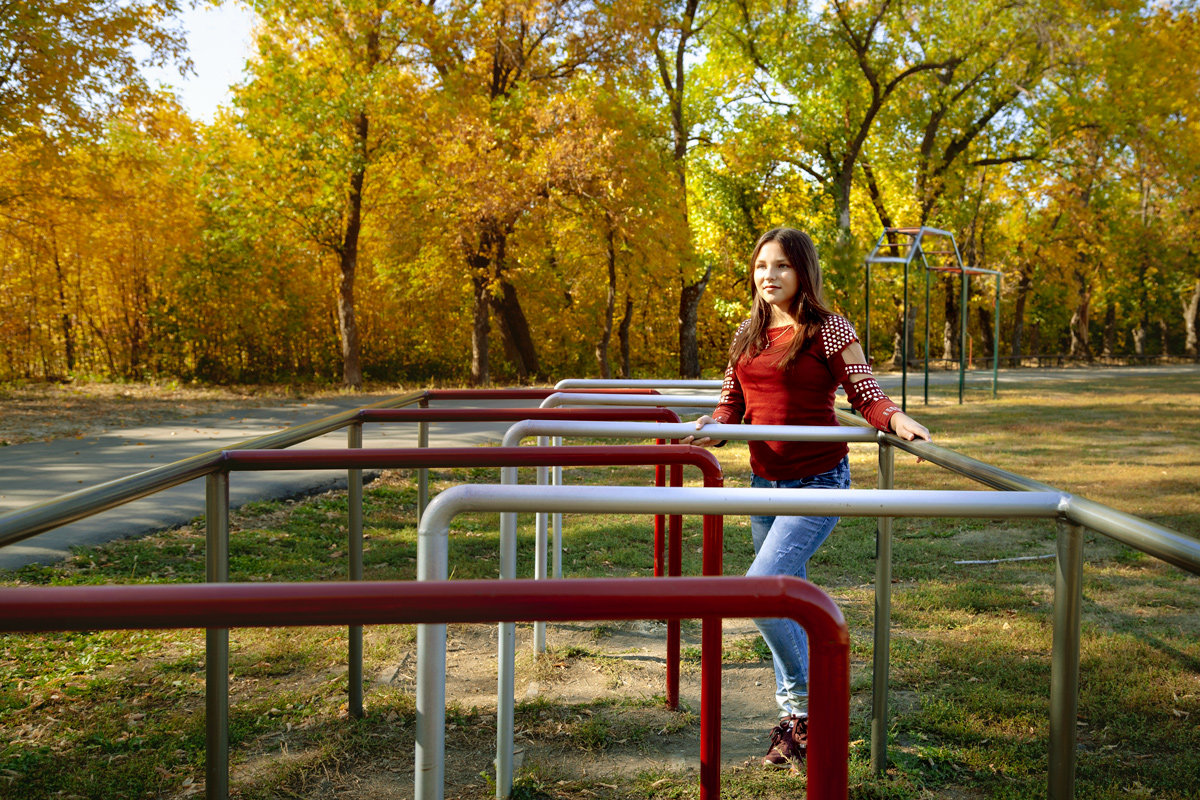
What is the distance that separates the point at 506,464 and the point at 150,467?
587 centimetres

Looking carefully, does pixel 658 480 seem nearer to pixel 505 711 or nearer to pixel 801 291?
pixel 801 291

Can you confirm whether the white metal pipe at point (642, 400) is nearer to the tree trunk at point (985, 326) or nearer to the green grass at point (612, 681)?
the green grass at point (612, 681)

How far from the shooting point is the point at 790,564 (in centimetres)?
263

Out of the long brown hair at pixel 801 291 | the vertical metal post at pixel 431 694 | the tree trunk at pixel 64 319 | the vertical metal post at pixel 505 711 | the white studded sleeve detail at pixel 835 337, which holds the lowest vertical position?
the vertical metal post at pixel 505 711

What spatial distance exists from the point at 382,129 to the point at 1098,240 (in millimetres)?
21981

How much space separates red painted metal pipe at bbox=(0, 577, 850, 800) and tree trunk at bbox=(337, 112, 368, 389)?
16.8 metres

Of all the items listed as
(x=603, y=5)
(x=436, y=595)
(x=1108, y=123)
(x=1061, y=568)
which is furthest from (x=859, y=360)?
(x=1108, y=123)

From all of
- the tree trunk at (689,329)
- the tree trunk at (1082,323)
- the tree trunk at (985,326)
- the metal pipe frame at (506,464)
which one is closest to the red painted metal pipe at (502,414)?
the metal pipe frame at (506,464)

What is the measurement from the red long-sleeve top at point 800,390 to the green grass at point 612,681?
88 centimetres

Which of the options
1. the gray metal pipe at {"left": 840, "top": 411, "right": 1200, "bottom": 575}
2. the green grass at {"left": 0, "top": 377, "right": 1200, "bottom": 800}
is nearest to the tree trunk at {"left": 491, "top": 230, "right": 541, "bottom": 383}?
the green grass at {"left": 0, "top": 377, "right": 1200, "bottom": 800}

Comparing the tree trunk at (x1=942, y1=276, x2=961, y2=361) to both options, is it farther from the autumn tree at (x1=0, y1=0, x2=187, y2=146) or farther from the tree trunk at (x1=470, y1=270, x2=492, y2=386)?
the autumn tree at (x1=0, y1=0, x2=187, y2=146)

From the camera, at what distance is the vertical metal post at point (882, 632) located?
2.61m

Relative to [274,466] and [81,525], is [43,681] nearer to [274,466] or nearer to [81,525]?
[274,466]

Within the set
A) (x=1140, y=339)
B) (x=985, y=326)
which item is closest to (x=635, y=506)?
(x=985, y=326)
